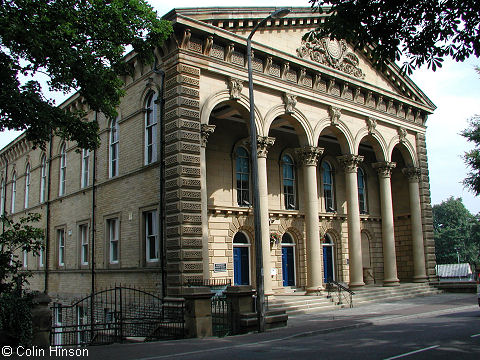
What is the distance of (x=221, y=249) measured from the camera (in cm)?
2442

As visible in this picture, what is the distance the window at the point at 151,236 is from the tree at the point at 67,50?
5.72m

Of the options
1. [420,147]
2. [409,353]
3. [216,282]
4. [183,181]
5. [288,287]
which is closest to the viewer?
[409,353]

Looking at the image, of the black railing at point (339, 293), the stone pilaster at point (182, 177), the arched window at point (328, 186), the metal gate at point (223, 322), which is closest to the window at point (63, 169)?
the stone pilaster at point (182, 177)

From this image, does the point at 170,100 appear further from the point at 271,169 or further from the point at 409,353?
the point at 409,353

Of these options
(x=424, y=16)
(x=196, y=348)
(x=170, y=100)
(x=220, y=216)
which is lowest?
(x=196, y=348)

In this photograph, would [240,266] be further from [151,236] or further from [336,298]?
[151,236]

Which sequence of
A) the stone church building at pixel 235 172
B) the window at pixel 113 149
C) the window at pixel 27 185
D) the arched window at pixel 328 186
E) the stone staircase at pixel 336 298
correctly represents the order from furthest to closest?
the window at pixel 27 185 → the arched window at pixel 328 186 → the window at pixel 113 149 → the stone staircase at pixel 336 298 → the stone church building at pixel 235 172

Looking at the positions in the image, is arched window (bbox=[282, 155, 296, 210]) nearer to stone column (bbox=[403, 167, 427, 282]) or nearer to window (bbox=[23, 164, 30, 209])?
stone column (bbox=[403, 167, 427, 282])

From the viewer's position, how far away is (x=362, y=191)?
1325 inches

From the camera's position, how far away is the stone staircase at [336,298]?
21094 millimetres

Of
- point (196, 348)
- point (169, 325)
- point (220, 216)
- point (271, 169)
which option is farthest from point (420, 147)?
point (196, 348)

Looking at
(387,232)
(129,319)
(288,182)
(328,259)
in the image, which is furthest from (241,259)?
(129,319)

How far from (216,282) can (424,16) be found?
1604cm

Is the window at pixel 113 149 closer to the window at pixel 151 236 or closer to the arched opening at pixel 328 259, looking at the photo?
the window at pixel 151 236
